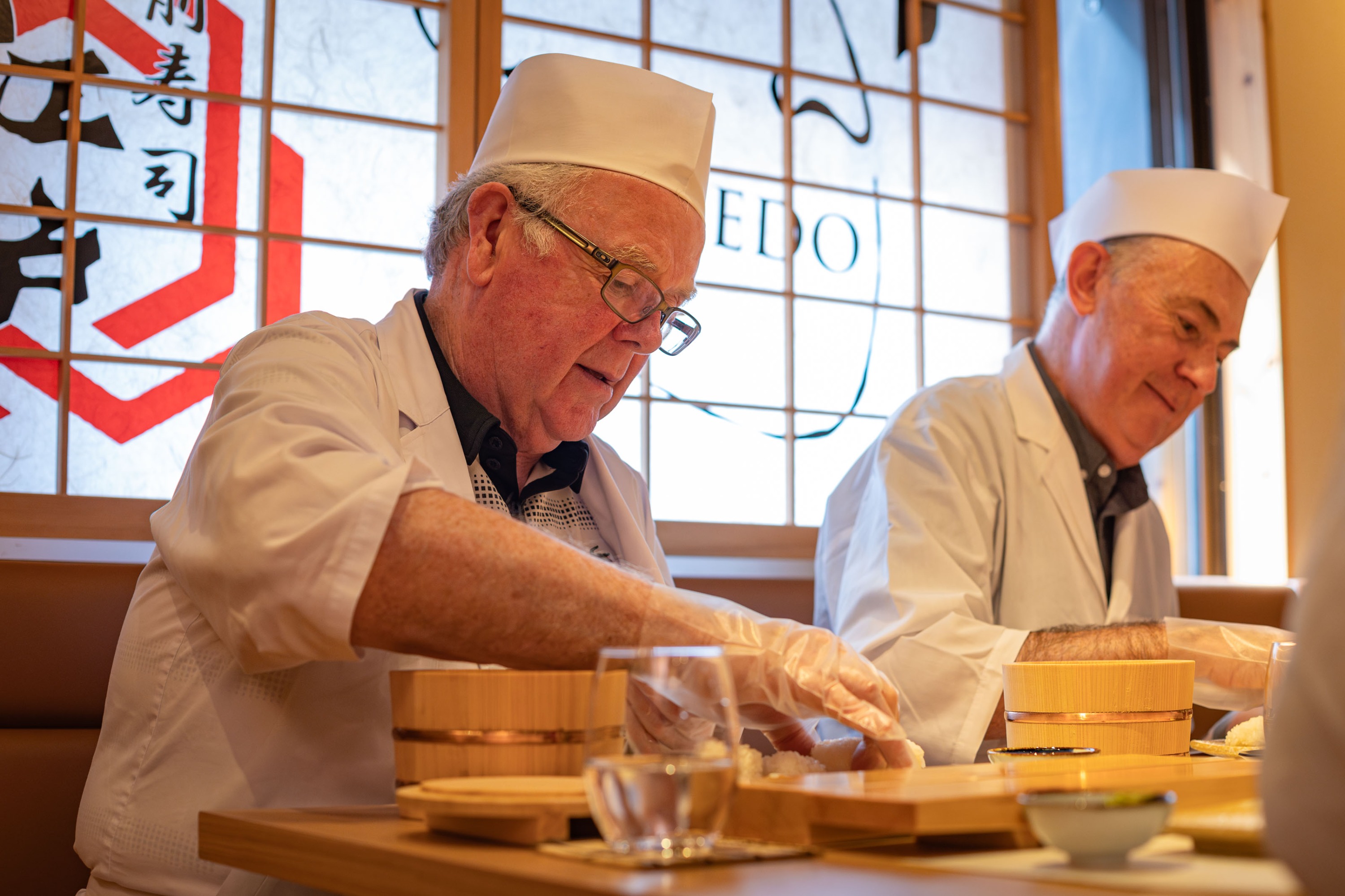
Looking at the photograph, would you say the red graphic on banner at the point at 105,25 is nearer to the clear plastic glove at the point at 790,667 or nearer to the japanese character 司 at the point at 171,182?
the japanese character 司 at the point at 171,182

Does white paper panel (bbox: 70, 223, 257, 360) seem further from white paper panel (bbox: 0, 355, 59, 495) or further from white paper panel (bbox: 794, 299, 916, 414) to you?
white paper panel (bbox: 794, 299, 916, 414)

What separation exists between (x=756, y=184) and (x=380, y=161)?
93 cm

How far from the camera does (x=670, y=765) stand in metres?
0.56

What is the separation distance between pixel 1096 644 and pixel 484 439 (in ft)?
2.70

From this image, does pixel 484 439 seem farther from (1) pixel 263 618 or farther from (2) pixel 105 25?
(2) pixel 105 25

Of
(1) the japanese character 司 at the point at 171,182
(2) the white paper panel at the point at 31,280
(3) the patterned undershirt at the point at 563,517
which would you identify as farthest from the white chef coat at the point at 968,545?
(2) the white paper panel at the point at 31,280

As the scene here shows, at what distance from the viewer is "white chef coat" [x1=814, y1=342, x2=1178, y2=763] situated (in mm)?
1580

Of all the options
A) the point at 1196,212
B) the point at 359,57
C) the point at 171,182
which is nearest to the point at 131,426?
the point at 171,182

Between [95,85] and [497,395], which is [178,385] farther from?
[497,395]

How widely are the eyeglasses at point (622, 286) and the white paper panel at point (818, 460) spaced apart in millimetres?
1483

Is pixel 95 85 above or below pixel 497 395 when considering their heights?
above

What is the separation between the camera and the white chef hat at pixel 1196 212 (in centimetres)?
220

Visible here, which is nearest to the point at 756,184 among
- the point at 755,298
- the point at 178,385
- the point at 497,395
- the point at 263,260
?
the point at 755,298

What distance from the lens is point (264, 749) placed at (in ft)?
3.46
